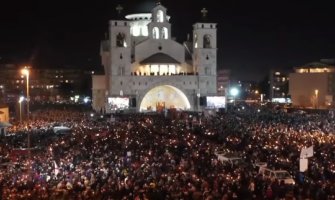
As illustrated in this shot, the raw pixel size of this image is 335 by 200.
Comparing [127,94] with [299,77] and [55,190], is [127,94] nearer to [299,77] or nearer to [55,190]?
[299,77]

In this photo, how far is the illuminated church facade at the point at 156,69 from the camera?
61.5 m

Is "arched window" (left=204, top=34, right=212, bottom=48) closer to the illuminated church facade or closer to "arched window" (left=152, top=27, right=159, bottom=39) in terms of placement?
the illuminated church facade

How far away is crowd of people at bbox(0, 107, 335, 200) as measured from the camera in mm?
15727

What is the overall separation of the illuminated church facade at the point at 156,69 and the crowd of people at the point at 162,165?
28.6 meters

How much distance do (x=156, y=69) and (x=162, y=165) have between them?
4473cm

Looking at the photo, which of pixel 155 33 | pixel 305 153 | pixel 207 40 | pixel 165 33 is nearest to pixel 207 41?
pixel 207 40

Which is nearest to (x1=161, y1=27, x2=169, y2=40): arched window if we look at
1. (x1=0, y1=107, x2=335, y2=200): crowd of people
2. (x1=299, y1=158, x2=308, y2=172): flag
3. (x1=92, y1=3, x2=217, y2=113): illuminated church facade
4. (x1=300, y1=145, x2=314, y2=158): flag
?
(x1=92, y1=3, x2=217, y2=113): illuminated church facade

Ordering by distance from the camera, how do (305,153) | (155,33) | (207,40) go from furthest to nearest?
1. (155,33)
2. (207,40)
3. (305,153)

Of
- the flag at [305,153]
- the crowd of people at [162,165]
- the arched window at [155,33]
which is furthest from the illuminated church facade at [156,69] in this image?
the flag at [305,153]

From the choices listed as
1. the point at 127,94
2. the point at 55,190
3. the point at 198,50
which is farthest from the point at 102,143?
the point at 198,50

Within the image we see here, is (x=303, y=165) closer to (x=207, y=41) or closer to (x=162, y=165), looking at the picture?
(x=162, y=165)

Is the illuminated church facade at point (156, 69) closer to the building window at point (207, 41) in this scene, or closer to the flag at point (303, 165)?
the building window at point (207, 41)

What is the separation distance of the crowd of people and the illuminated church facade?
94.0ft

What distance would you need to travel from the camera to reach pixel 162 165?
1992cm
